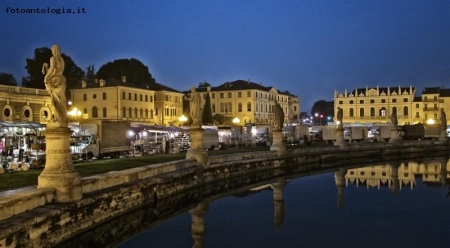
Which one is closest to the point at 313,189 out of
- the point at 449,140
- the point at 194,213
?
the point at 194,213

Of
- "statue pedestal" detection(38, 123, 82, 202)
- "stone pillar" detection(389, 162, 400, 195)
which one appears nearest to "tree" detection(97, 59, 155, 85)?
"stone pillar" detection(389, 162, 400, 195)

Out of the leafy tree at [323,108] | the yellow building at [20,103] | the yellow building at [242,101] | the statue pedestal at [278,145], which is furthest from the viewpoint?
the leafy tree at [323,108]

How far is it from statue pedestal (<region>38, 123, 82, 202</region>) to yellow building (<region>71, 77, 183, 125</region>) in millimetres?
58373

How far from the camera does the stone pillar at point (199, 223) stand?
12.1 meters

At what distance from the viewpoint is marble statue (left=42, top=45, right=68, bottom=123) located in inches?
465

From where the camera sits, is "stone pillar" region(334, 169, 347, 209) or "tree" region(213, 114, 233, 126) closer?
"stone pillar" region(334, 169, 347, 209)

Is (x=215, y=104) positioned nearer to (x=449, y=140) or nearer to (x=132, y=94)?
(x=132, y=94)

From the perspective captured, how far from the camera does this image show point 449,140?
1966 inches

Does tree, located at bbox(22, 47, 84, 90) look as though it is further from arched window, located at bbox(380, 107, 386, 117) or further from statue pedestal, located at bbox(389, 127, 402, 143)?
arched window, located at bbox(380, 107, 386, 117)

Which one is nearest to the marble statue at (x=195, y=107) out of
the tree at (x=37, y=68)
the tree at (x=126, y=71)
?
the tree at (x=37, y=68)

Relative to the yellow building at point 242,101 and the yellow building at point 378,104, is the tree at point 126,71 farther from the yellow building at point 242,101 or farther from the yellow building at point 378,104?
the yellow building at point 378,104

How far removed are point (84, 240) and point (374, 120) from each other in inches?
4369

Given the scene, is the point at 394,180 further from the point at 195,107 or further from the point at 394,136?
the point at 394,136

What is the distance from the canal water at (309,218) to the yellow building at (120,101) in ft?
173
